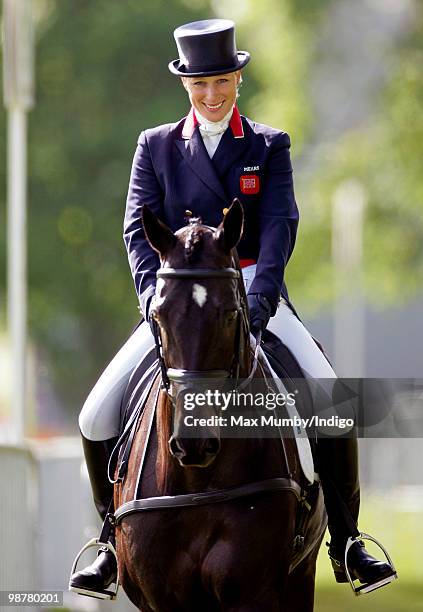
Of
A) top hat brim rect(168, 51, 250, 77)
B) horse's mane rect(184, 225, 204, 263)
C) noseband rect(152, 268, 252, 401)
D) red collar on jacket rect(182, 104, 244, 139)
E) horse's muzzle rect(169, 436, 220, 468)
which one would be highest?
top hat brim rect(168, 51, 250, 77)

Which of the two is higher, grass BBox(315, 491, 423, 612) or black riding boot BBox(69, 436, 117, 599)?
black riding boot BBox(69, 436, 117, 599)

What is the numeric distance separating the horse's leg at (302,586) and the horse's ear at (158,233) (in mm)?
2483

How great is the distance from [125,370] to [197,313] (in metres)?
1.49

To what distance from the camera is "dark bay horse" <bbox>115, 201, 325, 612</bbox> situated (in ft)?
23.3

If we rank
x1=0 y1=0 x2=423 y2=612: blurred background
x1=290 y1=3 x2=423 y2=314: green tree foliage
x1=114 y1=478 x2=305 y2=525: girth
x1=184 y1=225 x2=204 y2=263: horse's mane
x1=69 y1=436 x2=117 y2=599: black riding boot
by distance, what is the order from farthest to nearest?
x1=0 y1=0 x2=423 y2=612: blurred background
x1=290 y1=3 x2=423 y2=314: green tree foliage
x1=69 y1=436 x2=117 y2=599: black riding boot
x1=114 y1=478 x2=305 y2=525: girth
x1=184 y1=225 x2=204 y2=263: horse's mane

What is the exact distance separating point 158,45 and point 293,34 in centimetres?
339

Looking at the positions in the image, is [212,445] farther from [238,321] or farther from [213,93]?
[213,93]

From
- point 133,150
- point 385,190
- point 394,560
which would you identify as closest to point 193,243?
point 394,560

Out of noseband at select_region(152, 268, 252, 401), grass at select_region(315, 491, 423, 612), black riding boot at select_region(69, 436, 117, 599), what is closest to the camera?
noseband at select_region(152, 268, 252, 401)

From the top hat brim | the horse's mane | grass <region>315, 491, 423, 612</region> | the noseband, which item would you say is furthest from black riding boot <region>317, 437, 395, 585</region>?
grass <region>315, 491, 423, 612</region>

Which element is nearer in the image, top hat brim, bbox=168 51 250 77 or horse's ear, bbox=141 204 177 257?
horse's ear, bbox=141 204 177 257

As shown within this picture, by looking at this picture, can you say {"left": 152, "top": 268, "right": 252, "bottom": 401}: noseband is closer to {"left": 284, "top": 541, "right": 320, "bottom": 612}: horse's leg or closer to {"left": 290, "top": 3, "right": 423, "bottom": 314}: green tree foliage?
{"left": 284, "top": 541, "right": 320, "bottom": 612}: horse's leg

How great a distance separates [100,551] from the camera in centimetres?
855

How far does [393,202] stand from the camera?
102 ft
